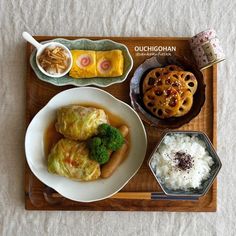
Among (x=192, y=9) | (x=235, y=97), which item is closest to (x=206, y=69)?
(x=235, y=97)

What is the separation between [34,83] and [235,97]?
3.49 ft

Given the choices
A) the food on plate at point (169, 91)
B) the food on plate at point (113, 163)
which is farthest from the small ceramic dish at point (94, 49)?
the food on plate at point (113, 163)

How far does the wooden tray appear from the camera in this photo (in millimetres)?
1873

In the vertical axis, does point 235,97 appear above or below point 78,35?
below

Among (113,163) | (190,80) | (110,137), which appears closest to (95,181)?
(113,163)

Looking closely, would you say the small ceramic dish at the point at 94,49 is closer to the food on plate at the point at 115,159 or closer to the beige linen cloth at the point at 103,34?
the beige linen cloth at the point at 103,34

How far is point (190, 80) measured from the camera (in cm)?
181

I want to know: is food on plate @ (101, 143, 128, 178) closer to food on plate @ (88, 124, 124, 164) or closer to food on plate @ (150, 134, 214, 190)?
food on plate @ (88, 124, 124, 164)

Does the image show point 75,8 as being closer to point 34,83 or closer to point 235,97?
point 34,83

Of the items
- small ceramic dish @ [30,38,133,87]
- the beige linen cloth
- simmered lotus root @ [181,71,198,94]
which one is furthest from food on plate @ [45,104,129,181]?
simmered lotus root @ [181,71,198,94]

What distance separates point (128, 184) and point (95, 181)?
17 cm

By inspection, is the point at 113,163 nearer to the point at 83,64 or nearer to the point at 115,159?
the point at 115,159

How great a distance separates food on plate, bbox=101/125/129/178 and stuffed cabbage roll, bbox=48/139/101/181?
5cm

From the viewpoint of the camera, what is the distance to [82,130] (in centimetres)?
177
